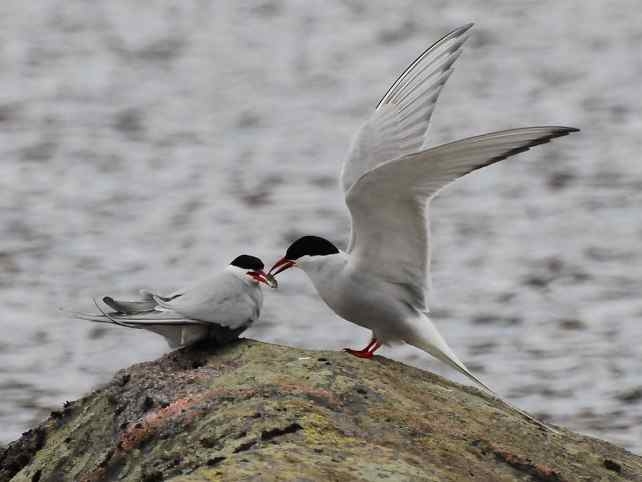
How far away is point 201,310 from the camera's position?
5742mm

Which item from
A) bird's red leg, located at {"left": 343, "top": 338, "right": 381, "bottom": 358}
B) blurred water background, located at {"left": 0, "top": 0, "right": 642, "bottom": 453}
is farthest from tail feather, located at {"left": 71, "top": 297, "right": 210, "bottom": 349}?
blurred water background, located at {"left": 0, "top": 0, "right": 642, "bottom": 453}

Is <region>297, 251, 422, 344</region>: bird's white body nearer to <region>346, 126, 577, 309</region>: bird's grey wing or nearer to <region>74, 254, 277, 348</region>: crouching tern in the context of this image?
<region>346, 126, 577, 309</region>: bird's grey wing

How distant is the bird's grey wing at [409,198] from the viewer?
5594 mm

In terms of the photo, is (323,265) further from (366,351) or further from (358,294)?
(366,351)

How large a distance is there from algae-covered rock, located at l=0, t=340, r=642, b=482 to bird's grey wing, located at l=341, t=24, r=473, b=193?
3.58ft

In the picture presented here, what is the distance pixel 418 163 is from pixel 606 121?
11.1m

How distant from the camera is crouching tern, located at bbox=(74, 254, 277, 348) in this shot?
576 centimetres

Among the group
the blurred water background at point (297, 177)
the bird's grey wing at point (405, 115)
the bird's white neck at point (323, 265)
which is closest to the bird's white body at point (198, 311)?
the bird's white neck at point (323, 265)

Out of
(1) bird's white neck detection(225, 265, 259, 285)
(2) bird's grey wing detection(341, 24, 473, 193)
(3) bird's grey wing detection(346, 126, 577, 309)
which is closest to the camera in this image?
(3) bird's grey wing detection(346, 126, 577, 309)

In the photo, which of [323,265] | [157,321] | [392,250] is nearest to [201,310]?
[157,321]

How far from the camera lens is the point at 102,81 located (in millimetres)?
17828

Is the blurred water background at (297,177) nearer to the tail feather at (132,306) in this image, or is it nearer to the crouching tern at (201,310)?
the crouching tern at (201,310)

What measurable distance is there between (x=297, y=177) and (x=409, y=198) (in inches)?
354

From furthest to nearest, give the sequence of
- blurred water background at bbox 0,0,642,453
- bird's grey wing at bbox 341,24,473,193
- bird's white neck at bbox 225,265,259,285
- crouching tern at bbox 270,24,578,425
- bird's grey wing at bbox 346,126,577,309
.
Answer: blurred water background at bbox 0,0,642,453 → bird's grey wing at bbox 341,24,473,193 → bird's white neck at bbox 225,265,259,285 → crouching tern at bbox 270,24,578,425 → bird's grey wing at bbox 346,126,577,309
